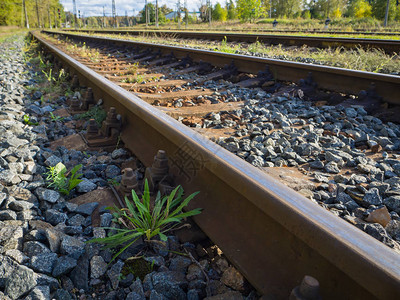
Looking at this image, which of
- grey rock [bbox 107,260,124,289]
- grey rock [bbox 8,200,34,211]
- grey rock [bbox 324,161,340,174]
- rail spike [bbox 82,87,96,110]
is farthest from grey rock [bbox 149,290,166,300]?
rail spike [bbox 82,87,96,110]

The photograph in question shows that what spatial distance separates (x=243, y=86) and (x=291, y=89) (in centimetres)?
67

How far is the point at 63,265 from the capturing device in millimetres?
1488

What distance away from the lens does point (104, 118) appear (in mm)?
3318

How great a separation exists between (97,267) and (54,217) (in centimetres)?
50

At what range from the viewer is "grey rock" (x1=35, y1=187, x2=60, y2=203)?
6.54ft

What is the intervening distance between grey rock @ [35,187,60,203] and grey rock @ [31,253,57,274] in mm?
540

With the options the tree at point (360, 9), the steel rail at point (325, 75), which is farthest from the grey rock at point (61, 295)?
the tree at point (360, 9)

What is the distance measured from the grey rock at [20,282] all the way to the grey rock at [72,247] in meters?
0.22

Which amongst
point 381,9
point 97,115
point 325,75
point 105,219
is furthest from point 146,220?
point 381,9

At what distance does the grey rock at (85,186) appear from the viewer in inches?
87.6

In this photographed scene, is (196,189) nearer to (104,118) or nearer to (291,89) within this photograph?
(104,118)

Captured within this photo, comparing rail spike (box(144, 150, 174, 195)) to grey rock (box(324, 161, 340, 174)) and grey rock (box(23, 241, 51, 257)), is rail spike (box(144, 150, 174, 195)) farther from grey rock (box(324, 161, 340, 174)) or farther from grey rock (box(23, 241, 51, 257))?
grey rock (box(324, 161, 340, 174))

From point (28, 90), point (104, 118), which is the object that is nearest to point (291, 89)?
point (104, 118)

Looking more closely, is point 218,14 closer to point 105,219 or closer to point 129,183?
point 129,183
